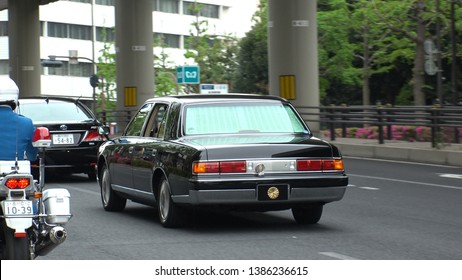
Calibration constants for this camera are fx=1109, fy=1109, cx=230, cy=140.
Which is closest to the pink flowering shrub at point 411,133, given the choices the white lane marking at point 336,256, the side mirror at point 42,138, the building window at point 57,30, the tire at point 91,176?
the tire at point 91,176

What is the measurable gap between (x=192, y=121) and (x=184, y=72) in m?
27.1

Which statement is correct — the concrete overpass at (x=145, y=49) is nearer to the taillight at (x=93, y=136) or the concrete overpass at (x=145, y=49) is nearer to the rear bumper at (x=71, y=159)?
the taillight at (x=93, y=136)

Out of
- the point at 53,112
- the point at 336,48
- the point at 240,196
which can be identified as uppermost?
the point at 336,48

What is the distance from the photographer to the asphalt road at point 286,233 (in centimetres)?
1004

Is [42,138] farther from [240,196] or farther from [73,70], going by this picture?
[73,70]

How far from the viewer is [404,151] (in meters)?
25.3

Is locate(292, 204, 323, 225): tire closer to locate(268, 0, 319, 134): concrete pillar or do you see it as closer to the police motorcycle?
the police motorcycle

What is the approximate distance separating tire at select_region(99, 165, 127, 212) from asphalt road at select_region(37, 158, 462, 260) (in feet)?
0.38

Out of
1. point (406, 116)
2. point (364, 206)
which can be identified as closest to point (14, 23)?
point (406, 116)

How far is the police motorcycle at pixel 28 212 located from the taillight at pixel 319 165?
12.6ft

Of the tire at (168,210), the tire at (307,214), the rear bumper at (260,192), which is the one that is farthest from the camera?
the tire at (307,214)

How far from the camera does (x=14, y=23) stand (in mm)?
55438

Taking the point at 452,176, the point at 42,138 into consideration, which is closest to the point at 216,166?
the point at 42,138

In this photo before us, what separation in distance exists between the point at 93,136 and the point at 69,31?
8652 centimetres
